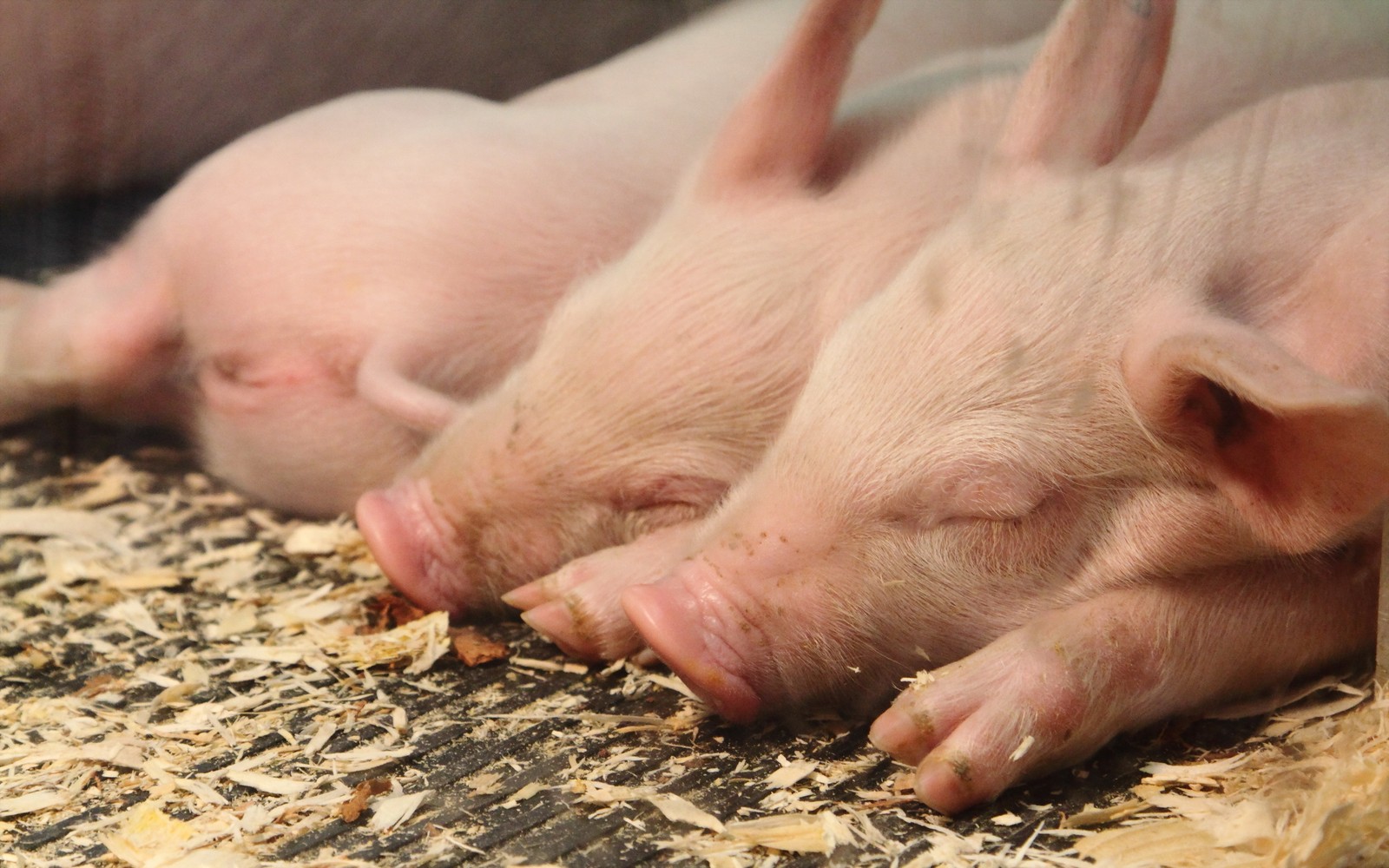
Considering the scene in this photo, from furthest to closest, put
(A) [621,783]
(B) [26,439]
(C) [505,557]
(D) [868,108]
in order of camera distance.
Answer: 1. (B) [26,439]
2. (D) [868,108]
3. (C) [505,557]
4. (A) [621,783]

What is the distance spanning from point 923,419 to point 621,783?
2.20ft

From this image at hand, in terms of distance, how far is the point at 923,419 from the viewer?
200cm

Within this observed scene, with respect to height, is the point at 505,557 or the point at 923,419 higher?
the point at 923,419

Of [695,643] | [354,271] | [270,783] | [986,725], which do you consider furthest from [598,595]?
[354,271]

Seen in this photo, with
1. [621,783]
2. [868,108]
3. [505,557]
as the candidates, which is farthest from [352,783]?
[868,108]

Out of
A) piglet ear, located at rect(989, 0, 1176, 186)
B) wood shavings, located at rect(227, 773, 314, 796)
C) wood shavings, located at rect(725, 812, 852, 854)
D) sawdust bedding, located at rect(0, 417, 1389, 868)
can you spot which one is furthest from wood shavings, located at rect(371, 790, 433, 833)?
piglet ear, located at rect(989, 0, 1176, 186)

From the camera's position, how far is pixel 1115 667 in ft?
6.35

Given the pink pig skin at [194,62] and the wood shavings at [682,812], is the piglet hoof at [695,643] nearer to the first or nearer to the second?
the wood shavings at [682,812]

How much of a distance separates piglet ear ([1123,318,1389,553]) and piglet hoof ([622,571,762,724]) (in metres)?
0.68

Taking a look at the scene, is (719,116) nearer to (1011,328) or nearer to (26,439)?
(1011,328)

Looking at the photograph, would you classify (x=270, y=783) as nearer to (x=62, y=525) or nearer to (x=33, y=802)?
(x=33, y=802)

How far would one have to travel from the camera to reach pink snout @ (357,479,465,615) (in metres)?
2.54

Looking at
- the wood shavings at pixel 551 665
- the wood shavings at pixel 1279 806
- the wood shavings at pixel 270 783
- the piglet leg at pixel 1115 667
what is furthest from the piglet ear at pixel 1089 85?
the wood shavings at pixel 270 783

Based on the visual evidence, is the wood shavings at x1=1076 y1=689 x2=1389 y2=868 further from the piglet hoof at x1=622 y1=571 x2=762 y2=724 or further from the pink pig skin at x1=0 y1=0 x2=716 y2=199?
the pink pig skin at x1=0 y1=0 x2=716 y2=199
